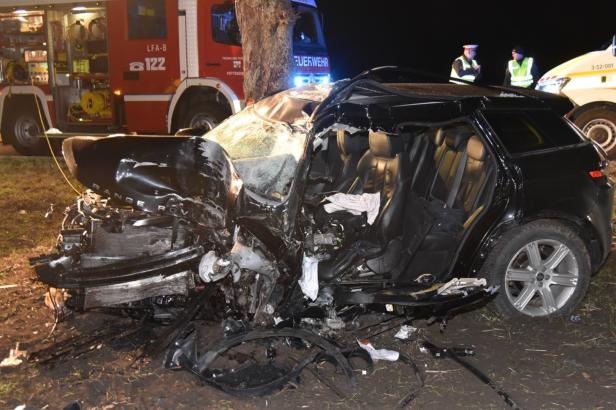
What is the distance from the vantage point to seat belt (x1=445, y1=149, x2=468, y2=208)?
440cm

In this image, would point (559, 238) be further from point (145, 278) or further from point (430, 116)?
point (145, 278)

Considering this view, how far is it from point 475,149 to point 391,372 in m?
1.63

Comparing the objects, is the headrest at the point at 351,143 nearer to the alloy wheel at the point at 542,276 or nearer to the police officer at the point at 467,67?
the alloy wheel at the point at 542,276

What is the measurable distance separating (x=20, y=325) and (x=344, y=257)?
2309 millimetres

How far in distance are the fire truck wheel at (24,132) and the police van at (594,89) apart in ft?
32.2

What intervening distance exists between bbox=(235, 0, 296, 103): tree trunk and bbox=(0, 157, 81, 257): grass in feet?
8.91

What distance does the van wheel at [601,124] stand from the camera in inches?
390

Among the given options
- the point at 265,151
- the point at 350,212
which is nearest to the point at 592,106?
the point at 350,212

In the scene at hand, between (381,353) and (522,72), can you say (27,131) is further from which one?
(381,353)

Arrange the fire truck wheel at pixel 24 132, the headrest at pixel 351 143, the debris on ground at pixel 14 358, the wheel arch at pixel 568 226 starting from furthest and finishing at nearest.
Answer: the fire truck wheel at pixel 24 132 < the headrest at pixel 351 143 < the wheel arch at pixel 568 226 < the debris on ground at pixel 14 358

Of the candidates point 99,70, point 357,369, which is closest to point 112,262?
point 357,369

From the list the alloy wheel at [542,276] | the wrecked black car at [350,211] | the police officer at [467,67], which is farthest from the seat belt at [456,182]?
the police officer at [467,67]

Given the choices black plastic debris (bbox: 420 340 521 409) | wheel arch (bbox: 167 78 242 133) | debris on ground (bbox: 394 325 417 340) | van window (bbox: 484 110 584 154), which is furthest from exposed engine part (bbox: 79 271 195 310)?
wheel arch (bbox: 167 78 242 133)

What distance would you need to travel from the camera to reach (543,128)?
4363 millimetres
